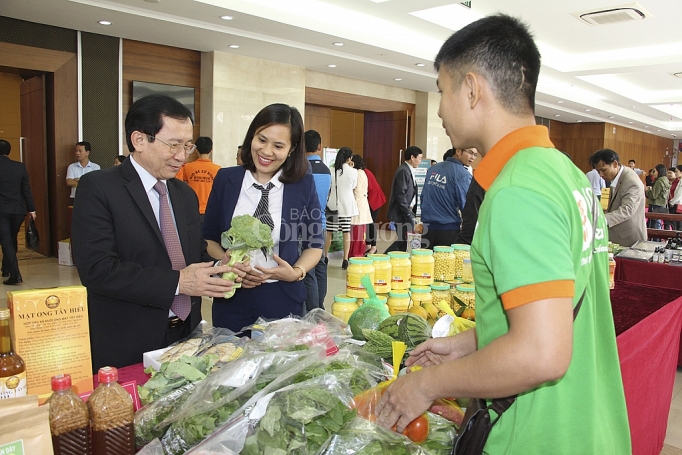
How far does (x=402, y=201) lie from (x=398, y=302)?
14.1 ft

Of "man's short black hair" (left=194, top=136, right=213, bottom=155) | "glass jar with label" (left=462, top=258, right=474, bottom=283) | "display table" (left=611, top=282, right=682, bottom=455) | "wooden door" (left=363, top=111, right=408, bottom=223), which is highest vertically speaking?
"wooden door" (left=363, top=111, right=408, bottom=223)

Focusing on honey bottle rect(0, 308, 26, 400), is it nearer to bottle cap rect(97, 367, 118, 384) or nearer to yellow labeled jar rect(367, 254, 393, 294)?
bottle cap rect(97, 367, 118, 384)

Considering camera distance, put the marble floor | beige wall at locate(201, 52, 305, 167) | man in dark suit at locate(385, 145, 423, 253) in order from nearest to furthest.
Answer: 1. the marble floor
2. man in dark suit at locate(385, 145, 423, 253)
3. beige wall at locate(201, 52, 305, 167)

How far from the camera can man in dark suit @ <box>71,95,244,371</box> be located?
5.67 ft

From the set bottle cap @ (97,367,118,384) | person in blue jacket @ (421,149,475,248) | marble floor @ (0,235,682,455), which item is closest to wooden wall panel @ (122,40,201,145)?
marble floor @ (0,235,682,455)

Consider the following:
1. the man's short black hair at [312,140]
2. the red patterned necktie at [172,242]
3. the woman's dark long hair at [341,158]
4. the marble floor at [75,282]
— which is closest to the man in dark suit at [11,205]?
A: the marble floor at [75,282]

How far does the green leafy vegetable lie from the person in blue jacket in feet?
11.5

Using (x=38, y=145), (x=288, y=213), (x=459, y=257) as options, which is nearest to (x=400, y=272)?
(x=459, y=257)

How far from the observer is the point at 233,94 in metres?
8.45

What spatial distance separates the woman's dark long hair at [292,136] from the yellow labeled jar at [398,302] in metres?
0.69

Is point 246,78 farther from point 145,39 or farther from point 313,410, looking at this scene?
point 313,410

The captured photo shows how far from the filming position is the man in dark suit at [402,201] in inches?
259

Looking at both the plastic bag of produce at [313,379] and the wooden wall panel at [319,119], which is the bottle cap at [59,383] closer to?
the plastic bag of produce at [313,379]

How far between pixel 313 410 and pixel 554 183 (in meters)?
0.64
